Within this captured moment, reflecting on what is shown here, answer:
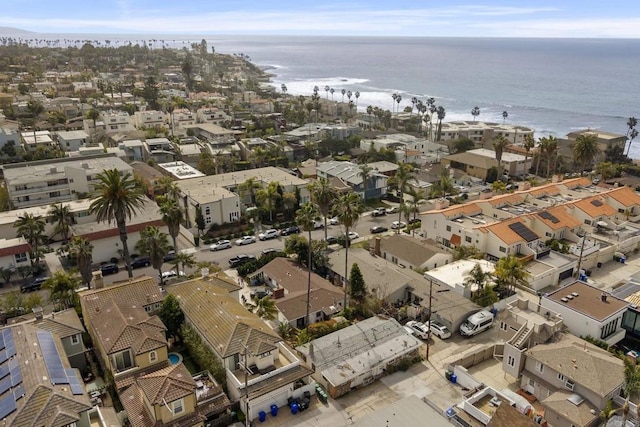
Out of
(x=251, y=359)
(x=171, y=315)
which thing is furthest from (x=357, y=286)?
(x=171, y=315)

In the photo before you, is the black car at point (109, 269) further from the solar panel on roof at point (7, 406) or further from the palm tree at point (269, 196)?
the solar panel on roof at point (7, 406)

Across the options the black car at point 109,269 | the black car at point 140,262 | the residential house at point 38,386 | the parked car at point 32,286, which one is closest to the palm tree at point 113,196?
the black car at point 109,269

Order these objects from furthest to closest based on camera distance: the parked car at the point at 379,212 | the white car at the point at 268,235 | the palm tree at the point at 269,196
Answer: the parked car at the point at 379,212
the palm tree at the point at 269,196
the white car at the point at 268,235

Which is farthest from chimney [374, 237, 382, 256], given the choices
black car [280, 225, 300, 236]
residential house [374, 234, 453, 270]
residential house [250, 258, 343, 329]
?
black car [280, 225, 300, 236]

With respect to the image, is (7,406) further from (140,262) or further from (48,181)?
(48,181)

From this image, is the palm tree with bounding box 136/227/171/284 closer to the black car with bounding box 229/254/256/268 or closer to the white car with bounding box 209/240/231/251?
the black car with bounding box 229/254/256/268

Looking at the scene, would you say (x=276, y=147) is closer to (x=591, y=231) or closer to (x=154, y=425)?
(x=591, y=231)
